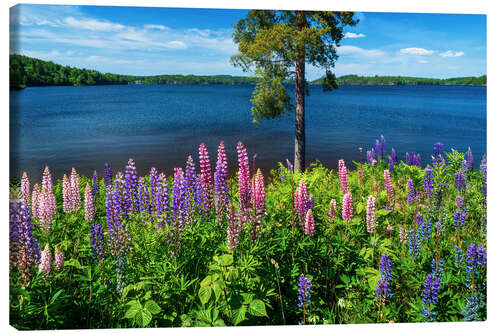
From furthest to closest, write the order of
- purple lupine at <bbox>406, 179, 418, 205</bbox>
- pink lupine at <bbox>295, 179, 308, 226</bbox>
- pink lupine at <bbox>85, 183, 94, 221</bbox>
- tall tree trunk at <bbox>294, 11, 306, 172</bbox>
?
1. tall tree trunk at <bbox>294, 11, 306, 172</bbox>
2. purple lupine at <bbox>406, 179, 418, 205</bbox>
3. pink lupine at <bbox>85, 183, 94, 221</bbox>
4. pink lupine at <bbox>295, 179, 308, 226</bbox>

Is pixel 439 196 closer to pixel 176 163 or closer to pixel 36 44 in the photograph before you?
pixel 176 163

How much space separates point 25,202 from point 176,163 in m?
1.50

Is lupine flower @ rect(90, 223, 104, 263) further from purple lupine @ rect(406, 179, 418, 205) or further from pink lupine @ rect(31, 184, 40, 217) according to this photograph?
purple lupine @ rect(406, 179, 418, 205)

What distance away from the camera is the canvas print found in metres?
3.26

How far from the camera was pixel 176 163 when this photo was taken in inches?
165

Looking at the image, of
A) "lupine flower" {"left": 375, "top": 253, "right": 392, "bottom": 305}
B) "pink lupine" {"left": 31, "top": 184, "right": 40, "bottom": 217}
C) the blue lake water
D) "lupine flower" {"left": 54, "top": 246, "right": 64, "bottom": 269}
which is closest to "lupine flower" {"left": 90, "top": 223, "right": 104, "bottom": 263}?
"lupine flower" {"left": 54, "top": 246, "right": 64, "bottom": 269}

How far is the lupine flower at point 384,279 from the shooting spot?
3293mm

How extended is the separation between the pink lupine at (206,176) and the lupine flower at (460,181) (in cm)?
322

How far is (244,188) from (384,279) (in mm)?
1485

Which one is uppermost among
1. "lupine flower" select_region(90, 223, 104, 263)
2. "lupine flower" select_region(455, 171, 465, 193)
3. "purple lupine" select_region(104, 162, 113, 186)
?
"purple lupine" select_region(104, 162, 113, 186)

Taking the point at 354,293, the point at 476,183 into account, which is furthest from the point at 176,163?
the point at 476,183

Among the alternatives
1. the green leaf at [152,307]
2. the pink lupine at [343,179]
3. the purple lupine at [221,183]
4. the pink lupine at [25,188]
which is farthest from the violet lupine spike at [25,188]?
the pink lupine at [343,179]

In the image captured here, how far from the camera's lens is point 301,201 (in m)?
3.62

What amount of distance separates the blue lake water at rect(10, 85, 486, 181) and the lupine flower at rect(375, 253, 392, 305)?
6.13 feet
